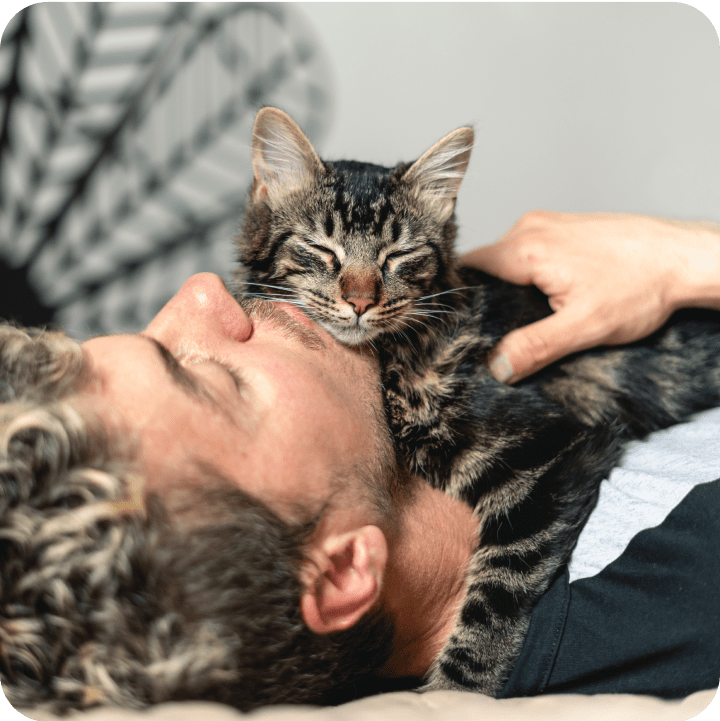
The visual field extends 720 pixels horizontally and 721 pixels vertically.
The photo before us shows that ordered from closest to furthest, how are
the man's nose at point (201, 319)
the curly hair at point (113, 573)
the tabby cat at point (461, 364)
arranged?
1. the curly hair at point (113, 573)
2. the man's nose at point (201, 319)
3. the tabby cat at point (461, 364)

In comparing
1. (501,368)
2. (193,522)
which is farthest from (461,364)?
(193,522)

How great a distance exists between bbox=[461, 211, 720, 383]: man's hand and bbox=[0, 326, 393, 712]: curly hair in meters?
0.81

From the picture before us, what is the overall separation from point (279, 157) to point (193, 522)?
3.32 ft

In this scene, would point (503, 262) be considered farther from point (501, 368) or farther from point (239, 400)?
point (239, 400)

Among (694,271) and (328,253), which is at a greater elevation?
(694,271)

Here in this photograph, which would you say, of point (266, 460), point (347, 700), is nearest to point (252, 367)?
point (266, 460)

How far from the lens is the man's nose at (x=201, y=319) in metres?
0.96

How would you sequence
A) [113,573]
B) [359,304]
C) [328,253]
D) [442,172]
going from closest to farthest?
1. [113,573]
2. [359,304]
3. [328,253]
4. [442,172]

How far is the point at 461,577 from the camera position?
1.16 meters

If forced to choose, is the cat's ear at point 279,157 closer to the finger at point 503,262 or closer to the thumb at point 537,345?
the finger at point 503,262

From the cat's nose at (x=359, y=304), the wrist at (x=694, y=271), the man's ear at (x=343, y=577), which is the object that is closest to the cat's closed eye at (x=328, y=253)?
the cat's nose at (x=359, y=304)

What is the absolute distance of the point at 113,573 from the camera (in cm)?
68

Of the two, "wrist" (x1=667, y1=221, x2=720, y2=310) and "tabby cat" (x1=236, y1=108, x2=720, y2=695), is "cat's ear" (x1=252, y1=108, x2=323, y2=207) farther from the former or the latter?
"wrist" (x1=667, y1=221, x2=720, y2=310)

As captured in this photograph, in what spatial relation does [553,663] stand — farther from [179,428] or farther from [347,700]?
[179,428]
